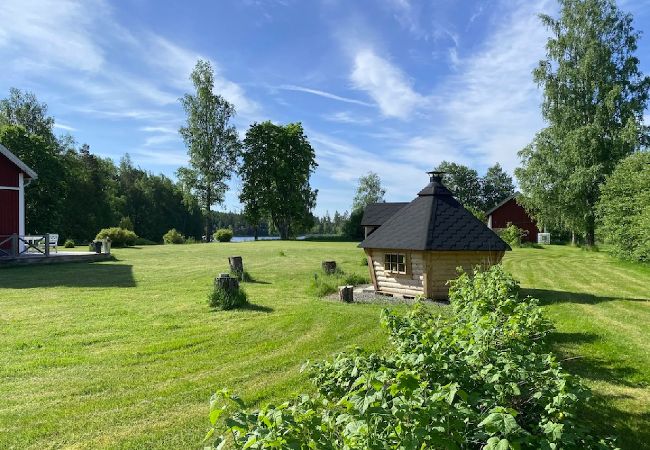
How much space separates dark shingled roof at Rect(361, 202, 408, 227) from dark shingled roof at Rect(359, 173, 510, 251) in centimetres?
1385

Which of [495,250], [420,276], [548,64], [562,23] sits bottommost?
[420,276]

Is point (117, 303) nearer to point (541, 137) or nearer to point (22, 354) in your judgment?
point (22, 354)

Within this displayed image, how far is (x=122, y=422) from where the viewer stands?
5203 mm

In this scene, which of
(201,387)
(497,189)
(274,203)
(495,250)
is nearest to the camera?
(201,387)

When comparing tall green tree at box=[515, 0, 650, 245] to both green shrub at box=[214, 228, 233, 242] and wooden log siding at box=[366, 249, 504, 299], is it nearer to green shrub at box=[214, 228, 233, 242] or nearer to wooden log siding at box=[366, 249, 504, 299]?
wooden log siding at box=[366, 249, 504, 299]

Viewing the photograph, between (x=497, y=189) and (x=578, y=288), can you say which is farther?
(x=497, y=189)

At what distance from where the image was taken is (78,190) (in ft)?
Result: 173

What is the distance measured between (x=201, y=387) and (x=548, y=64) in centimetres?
3223

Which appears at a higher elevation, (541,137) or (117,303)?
(541,137)

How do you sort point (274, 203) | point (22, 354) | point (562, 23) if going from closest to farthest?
1. point (22, 354)
2. point (562, 23)
3. point (274, 203)

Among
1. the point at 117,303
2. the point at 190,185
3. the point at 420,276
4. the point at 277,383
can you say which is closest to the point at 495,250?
the point at 420,276

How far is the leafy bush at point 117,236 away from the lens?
109 feet

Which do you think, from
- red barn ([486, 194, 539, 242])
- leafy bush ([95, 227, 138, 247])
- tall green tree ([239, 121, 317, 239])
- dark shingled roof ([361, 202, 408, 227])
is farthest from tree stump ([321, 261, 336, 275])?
red barn ([486, 194, 539, 242])

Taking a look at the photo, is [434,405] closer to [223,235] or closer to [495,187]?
[223,235]
